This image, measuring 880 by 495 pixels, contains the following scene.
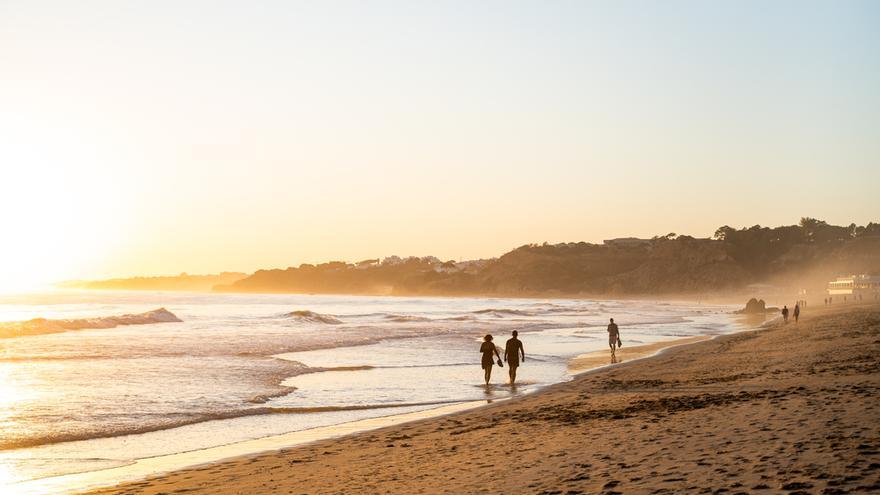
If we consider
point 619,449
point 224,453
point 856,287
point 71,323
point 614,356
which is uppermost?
point 71,323

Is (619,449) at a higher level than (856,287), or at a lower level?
higher

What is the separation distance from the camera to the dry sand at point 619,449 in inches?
285

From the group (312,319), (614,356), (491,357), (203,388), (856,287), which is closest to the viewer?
(203,388)

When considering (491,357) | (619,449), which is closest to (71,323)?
(491,357)

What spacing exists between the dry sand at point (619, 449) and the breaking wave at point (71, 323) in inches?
1508

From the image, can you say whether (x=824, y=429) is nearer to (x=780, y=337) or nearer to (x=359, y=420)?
(x=359, y=420)

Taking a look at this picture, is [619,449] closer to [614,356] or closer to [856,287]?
[614,356]

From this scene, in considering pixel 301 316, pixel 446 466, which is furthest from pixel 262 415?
pixel 301 316

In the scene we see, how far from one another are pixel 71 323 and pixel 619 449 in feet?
164

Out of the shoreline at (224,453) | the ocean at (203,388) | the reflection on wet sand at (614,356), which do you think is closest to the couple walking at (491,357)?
the ocean at (203,388)

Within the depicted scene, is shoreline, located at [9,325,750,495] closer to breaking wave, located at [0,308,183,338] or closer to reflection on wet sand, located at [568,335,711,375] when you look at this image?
reflection on wet sand, located at [568,335,711,375]

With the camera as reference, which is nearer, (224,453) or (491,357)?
(224,453)

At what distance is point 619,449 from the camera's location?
9.25m

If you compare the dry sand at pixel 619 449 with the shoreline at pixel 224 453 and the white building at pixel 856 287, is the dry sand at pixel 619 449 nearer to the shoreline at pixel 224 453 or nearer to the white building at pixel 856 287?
the shoreline at pixel 224 453
